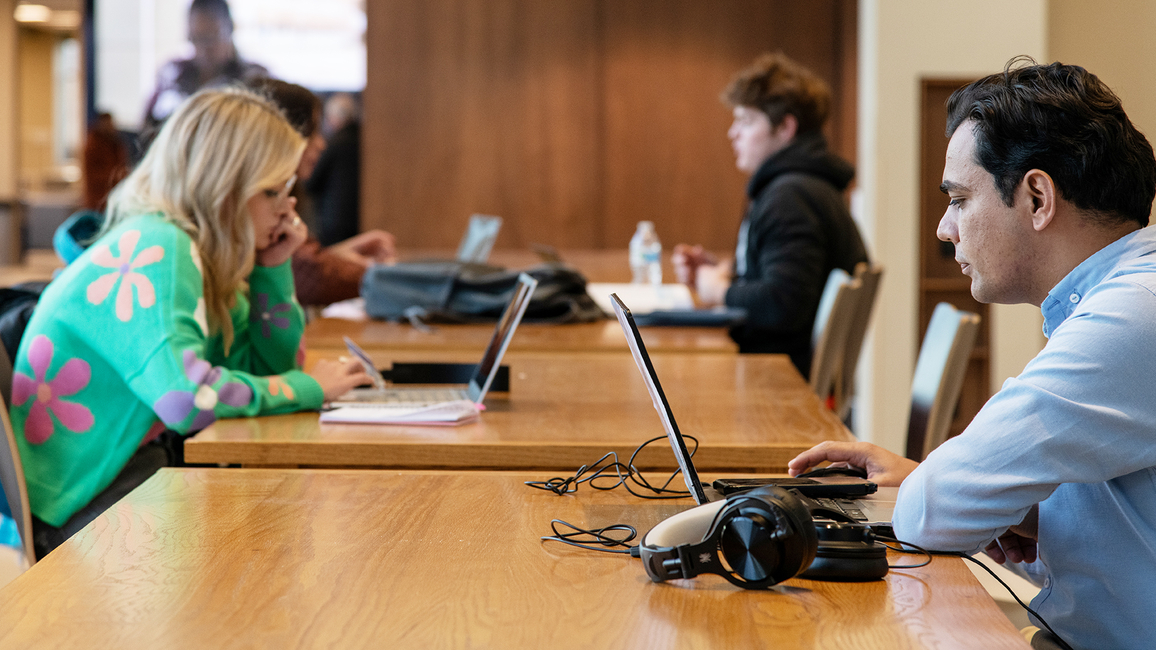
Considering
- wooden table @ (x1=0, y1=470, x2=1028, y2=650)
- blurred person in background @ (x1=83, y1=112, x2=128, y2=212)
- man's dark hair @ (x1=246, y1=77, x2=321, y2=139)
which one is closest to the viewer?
wooden table @ (x1=0, y1=470, x2=1028, y2=650)

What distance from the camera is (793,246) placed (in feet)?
9.73

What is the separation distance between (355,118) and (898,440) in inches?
155

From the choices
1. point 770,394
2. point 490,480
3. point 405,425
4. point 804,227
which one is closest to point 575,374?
point 770,394

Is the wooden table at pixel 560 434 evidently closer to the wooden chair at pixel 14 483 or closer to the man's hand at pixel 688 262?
the wooden chair at pixel 14 483

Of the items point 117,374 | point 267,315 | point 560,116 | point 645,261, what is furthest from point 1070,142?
point 560,116

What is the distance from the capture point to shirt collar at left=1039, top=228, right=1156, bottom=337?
1.07m

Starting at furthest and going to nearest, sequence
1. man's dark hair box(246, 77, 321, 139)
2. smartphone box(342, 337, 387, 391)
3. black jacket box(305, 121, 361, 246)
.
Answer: black jacket box(305, 121, 361, 246), man's dark hair box(246, 77, 321, 139), smartphone box(342, 337, 387, 391)

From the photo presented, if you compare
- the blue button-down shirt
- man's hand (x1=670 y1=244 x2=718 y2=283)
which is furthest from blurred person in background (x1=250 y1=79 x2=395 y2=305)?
the blue button-down shirt

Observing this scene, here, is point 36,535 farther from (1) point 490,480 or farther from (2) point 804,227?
(2) point 804,227

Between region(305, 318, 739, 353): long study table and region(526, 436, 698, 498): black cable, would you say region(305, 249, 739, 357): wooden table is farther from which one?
region(526, 436, 698, 498): black cable

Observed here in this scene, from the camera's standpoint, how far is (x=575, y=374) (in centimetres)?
208

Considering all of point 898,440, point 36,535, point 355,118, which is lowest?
point 898,440

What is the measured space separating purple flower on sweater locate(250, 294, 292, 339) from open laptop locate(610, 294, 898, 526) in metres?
1.15

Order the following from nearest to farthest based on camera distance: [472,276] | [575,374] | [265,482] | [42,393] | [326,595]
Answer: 1. [326,595]
2. [265,482]
3. [42,393]
4. [575,374]
5. [472,276]
